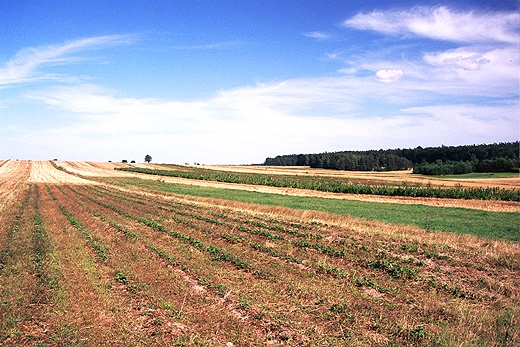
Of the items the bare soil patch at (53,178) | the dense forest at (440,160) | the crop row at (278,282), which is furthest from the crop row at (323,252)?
the dense forest at (440,160)

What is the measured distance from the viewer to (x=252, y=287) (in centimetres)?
1152

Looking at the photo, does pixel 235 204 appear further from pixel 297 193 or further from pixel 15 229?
pixel 297 193

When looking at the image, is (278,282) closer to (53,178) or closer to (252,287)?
(252,287)

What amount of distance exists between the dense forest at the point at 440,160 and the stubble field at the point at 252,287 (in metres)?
89.5

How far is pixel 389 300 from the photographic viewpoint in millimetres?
10875

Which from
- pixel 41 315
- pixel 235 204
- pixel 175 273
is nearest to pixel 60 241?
pixel 175 273

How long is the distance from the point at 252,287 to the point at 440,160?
384ft

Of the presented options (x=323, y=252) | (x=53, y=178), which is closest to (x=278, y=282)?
(x=323, y=252)

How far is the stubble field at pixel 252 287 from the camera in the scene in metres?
8.42

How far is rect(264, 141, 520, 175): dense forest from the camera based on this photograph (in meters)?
98.4

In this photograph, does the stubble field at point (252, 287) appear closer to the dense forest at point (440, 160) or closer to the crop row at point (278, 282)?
the crop row at point (278, 282)

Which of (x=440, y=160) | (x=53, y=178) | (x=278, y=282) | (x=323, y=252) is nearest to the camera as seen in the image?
(x=278, y=282)

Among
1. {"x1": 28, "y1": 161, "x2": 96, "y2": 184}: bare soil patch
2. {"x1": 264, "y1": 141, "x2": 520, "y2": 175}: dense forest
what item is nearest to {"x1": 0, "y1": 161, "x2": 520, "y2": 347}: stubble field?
{"x1": 28, "y1": 161, "x2": 96, "y2": 184}: bare soil patch

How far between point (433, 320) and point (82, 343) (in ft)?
26.9
